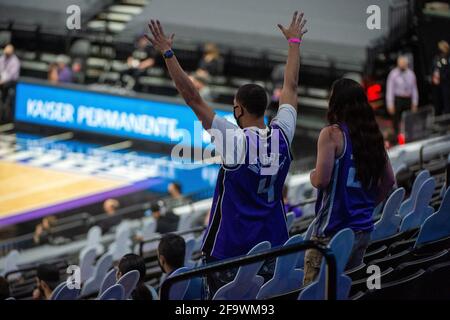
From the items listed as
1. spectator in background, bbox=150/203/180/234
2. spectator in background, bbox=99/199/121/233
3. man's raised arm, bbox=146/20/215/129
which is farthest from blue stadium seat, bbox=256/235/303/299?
spectator in background, bbox=99/199/121/233

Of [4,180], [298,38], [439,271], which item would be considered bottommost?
[4,180]

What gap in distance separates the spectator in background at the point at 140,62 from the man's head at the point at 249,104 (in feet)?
39.2

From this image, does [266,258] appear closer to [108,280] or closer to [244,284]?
[244,284]

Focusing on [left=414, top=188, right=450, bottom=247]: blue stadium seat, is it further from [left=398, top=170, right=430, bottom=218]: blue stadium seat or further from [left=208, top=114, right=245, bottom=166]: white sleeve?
[left=208, top=114, right=245, bottom=166]: white sleeve

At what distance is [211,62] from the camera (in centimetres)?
1728

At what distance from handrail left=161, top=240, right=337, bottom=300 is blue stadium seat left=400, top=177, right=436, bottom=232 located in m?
1.75

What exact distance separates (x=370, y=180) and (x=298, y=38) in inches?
35.9

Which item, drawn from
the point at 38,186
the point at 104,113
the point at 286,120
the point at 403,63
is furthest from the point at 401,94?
the point at 286,120

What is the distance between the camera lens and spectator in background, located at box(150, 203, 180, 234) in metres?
11.1

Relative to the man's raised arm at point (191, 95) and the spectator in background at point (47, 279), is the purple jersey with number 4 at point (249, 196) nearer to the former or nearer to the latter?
the man's raised arm at point (191, 95)

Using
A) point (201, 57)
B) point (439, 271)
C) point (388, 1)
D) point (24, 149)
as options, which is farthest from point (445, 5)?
point (439, 271)

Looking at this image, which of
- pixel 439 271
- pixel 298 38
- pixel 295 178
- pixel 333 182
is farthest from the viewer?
pixel 295 178
